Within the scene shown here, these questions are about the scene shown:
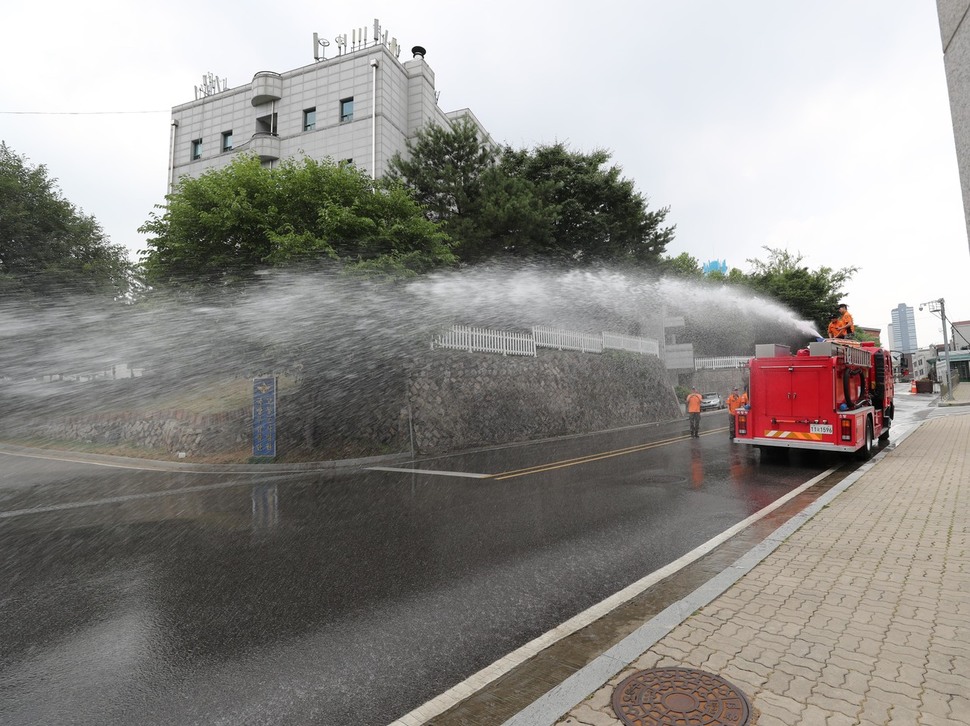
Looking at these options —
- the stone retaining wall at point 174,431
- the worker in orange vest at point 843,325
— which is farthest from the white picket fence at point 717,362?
the stone retaining wall at point 174,431

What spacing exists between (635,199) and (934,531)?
22724mm

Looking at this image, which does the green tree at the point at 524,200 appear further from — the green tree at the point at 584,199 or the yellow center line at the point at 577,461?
the yellow center line at the point at 577,461

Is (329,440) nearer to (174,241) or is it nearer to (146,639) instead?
(174,241)

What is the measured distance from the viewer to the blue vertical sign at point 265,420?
1275 centimetres

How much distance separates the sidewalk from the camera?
2557 mm

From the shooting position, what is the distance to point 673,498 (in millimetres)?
7785

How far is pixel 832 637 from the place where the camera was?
3.26 m

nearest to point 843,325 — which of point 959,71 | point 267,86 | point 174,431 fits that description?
point 959,71

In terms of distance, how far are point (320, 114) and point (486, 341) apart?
78.1 ft

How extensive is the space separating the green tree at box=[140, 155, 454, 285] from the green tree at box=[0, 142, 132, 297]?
31.0ft

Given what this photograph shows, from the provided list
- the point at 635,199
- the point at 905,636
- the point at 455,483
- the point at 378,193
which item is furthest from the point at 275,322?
the point at 635,199

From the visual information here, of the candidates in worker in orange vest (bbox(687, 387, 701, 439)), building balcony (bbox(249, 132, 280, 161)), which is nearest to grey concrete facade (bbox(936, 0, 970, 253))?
worker in orange vest (bbox(687, 387, 701, 439))

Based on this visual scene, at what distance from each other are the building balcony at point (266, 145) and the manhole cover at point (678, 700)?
36.9 meters

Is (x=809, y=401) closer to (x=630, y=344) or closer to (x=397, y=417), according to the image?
(x=397, y=417)
